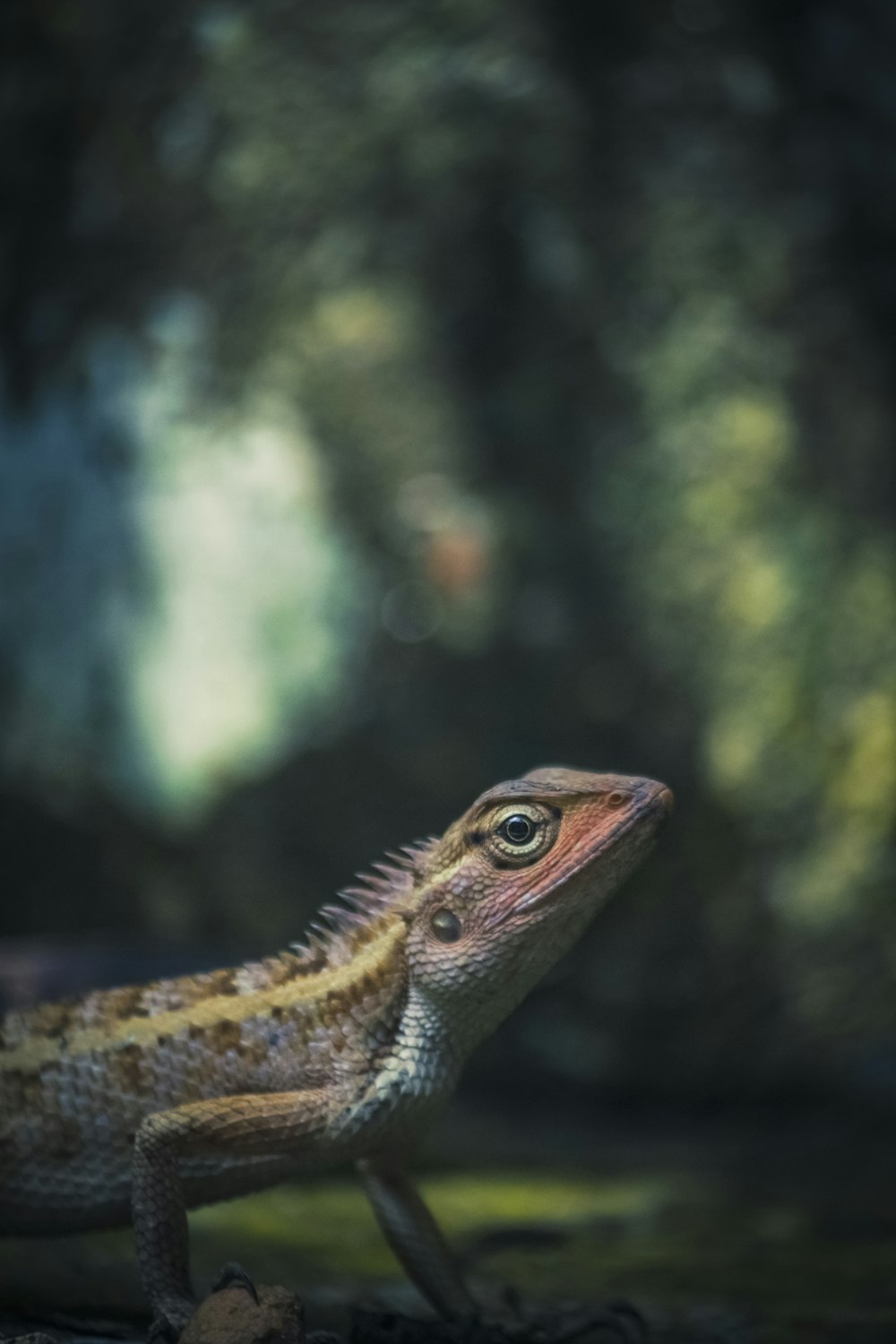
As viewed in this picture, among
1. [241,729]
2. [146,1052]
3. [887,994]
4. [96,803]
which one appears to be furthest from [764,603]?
[146,1052]

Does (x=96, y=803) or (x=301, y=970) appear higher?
(x=96, y=803)

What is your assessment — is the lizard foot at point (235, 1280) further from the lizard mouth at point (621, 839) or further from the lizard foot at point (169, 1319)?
the lizard mouth at point (621, 839)

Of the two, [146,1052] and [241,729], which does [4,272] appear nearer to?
[241,729]

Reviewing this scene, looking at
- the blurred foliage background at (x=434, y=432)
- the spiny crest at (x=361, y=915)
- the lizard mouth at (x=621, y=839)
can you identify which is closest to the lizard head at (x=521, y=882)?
the lizard mouth at (x=621, y=839)

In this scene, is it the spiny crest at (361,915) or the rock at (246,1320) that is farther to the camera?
the spiny crest at (361,915)

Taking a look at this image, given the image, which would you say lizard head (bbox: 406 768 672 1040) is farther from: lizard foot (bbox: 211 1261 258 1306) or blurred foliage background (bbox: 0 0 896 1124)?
blurred foliage background (bbox: 0 0 896 1124)

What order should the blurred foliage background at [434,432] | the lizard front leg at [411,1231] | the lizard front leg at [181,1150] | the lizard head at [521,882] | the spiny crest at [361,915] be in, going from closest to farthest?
the lizard front leg at [181,1150], the lizard head at [521,882], the spiny crest at [361,915], the lizard front leg at [411,1231], the blurred foliage background at [434,432]

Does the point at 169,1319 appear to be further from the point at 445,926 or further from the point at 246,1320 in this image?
the point at 445,926
